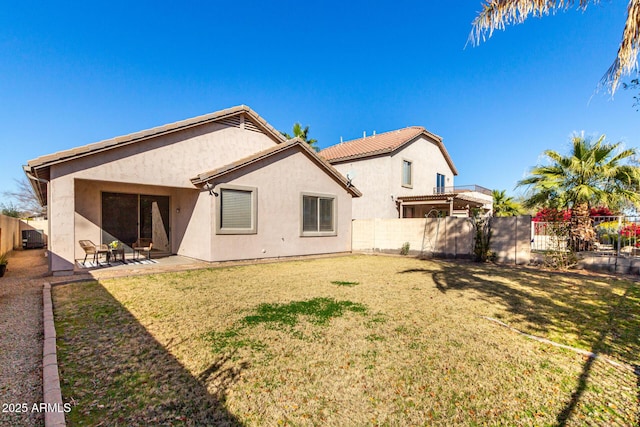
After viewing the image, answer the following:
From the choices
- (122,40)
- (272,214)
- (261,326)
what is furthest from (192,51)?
(261,326)

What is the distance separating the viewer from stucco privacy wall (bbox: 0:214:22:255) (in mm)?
14134

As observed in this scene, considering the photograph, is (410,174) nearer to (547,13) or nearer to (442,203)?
(442,203)

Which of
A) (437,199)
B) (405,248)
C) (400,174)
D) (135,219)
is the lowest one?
(405,248)

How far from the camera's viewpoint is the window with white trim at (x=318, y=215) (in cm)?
1446

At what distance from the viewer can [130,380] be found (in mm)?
3359

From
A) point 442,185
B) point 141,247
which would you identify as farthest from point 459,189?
point 141,247

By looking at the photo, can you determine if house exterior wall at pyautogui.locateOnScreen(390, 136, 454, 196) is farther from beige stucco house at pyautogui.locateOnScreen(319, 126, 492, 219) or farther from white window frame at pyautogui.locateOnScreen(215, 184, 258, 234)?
white window frame at pyautogui.locateOnScreen(215, 184, 258, 234)

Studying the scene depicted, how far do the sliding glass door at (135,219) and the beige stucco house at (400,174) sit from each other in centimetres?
1141

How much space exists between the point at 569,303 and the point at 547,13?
640 centimetres

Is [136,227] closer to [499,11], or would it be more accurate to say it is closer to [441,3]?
[499,11]

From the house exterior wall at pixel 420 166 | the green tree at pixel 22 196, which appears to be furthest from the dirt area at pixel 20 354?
the green tree at pixel 22 196

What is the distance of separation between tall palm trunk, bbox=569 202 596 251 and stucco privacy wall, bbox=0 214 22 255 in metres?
24.6

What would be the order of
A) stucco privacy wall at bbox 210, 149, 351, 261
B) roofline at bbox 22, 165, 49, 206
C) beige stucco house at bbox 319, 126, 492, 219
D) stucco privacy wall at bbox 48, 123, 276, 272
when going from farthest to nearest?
beige stucco house at bbox 319, 126, 492, 219, stucco privacy wall at bbox 210, 149, 351, 261, stucco privacy wall at bbox 48, 123, 276, 272, roofline at bbox 22, 165, 49, 206

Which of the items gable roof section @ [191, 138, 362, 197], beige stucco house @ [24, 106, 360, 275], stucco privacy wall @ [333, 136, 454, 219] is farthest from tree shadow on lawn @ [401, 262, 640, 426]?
stucco privacy wall @ [333, 136, 454, 219]
